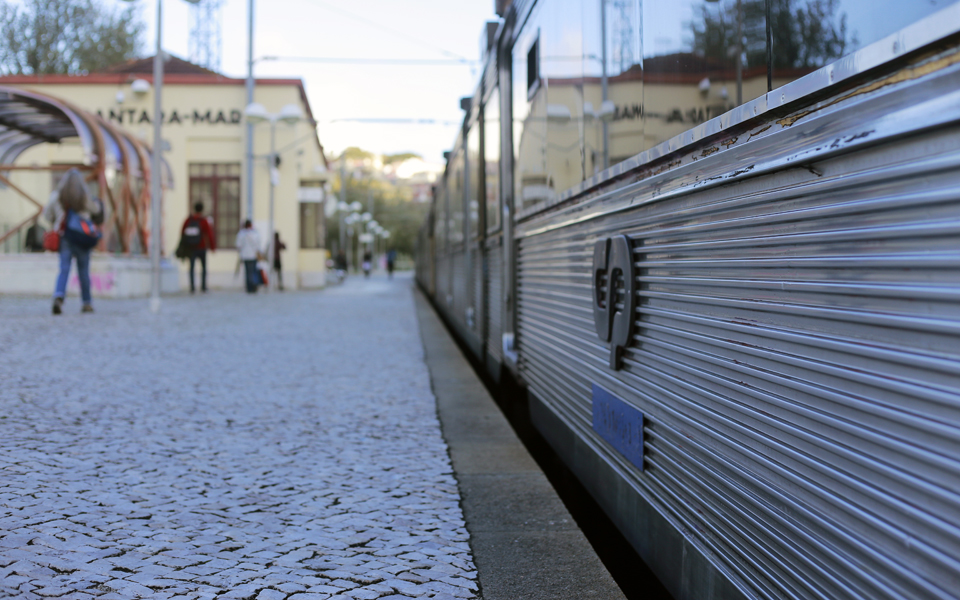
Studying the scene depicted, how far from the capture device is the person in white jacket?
20.8 meters

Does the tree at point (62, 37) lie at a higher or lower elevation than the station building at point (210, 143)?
higher

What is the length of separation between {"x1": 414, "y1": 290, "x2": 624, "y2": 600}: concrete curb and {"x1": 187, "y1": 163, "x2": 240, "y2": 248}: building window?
22.0 meters

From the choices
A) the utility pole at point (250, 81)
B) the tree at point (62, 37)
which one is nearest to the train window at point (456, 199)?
the utility pole at point (250, 81)

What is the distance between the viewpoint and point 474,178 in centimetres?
818

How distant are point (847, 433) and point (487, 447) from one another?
2.91m

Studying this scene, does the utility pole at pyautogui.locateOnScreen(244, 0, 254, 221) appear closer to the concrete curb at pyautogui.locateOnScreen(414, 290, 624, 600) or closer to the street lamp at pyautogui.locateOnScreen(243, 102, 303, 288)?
the street lamp at pyautogui.locateOnScreen(243, 102, 303, 288)

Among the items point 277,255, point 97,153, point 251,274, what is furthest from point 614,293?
point 277,255

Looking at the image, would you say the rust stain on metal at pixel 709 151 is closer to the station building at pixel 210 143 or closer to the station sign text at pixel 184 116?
the station building at pixel 210 143

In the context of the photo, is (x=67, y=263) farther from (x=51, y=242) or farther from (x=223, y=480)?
(x=223, y=480)

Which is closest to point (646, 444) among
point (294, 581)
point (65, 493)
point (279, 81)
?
point (294, 581)

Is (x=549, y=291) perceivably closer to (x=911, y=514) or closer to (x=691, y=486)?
(x=691, y=486)

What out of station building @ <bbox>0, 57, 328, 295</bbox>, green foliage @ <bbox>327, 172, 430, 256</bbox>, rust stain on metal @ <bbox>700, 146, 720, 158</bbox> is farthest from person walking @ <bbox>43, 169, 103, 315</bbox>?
green foliage @ <bbox>327, 172, 430, 256</bbox>

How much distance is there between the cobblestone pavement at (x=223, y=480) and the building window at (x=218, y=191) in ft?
61.5

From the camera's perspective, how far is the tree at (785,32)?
4.98 feet
